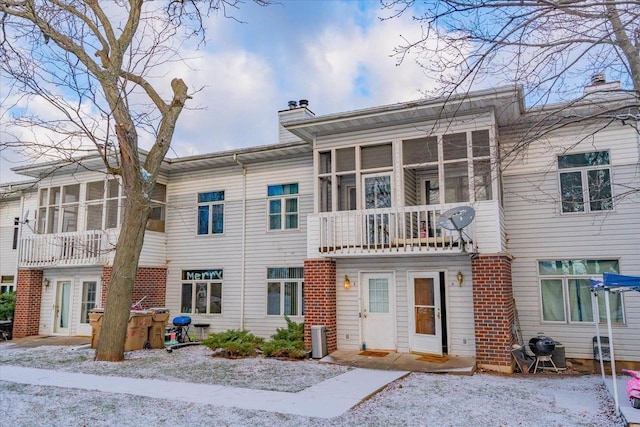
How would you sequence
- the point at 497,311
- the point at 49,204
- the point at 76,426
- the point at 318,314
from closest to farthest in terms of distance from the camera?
the point at 76,426 → the point at 497,311 → the point at 318,314 → the point at 49,204

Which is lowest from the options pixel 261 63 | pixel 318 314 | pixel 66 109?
pixel 318 314

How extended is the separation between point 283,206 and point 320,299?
3323 mm

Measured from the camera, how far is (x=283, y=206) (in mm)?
13062

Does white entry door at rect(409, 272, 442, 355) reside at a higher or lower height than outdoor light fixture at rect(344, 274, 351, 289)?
lower

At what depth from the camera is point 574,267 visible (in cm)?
984

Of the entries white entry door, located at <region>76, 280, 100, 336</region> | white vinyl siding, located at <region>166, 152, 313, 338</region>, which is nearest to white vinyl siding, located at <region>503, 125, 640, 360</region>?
white vinyl siding, located at <region>166, 152, 313, 338</region>

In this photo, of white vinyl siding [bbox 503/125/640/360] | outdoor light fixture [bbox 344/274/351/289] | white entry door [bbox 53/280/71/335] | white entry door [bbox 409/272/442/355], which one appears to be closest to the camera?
white vinyl siding [bbox 503/125/640/360]

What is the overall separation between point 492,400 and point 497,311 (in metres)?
2.65

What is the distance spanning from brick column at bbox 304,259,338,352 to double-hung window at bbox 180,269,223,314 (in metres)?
3.68

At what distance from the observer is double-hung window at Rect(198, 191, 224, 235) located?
45.6ft

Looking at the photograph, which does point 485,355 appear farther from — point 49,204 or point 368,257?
point 49,204

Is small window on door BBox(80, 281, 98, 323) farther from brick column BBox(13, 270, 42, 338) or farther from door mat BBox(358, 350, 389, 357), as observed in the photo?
door mat BBox(358, 350, 389, 357)

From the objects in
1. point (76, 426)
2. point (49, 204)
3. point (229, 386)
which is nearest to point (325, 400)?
point (229, 386)

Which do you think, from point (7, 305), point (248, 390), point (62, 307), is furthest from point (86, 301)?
point (248, 390)
